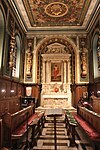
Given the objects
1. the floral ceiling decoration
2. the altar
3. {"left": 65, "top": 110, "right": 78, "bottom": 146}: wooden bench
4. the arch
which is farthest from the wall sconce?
{"left": 65, "top": 110, "right": 78, "bottom": 146}: wooden bench

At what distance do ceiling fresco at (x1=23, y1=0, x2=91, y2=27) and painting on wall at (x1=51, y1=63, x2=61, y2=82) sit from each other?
144 inches

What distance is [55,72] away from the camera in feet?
44.0

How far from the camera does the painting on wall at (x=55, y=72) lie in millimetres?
13305

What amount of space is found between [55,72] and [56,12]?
5.14 meters

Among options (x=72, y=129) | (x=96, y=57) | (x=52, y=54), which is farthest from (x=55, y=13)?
(x=72, y=129)

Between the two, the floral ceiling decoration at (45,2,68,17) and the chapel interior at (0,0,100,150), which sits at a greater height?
the floral ceiling decoration at (45,2,68,17)

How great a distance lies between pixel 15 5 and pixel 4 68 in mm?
4532

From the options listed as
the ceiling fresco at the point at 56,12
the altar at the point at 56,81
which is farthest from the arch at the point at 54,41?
the ceiling fresco at the point at 56,12

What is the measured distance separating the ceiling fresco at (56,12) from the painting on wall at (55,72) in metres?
3.65

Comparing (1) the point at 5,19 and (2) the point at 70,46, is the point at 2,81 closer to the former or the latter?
(1) the point at 5,19

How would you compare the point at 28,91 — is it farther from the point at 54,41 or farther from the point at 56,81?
the point at 54,41

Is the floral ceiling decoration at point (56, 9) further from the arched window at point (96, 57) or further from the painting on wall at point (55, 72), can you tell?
the painting on wall at point (55, 72)

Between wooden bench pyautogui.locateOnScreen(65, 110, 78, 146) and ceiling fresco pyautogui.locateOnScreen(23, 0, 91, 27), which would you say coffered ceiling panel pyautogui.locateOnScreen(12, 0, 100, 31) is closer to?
ceiling fresco pyautogui.locateOnScreen(23, 0, 91, 27)

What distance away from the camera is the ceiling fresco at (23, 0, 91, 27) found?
9773 mm
